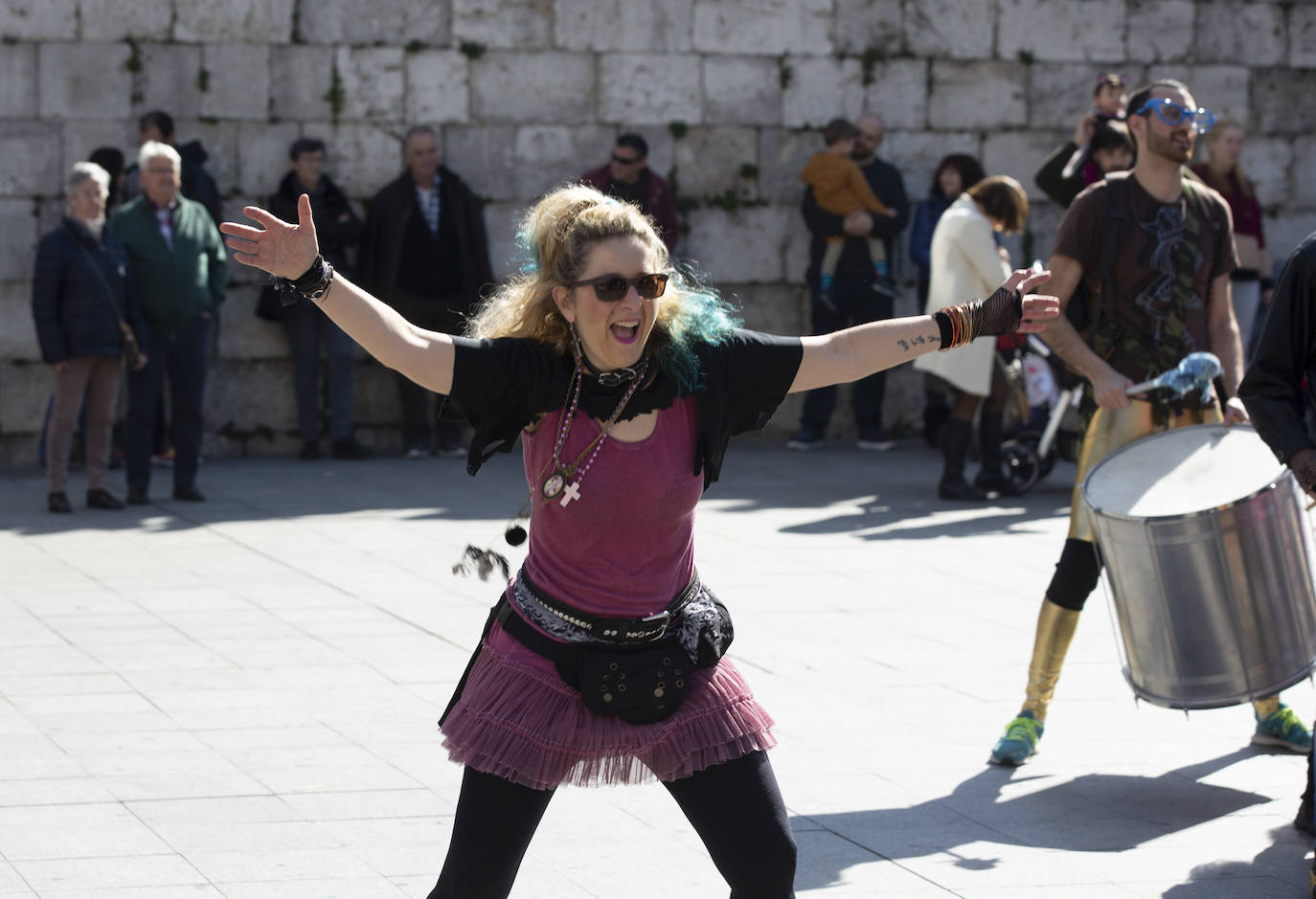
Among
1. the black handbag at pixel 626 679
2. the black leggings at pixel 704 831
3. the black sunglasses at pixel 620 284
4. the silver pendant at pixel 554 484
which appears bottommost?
the black leggings at pixel 704 831

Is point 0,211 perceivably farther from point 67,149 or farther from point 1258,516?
point 1258,516

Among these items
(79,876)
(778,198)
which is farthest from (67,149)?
(79,876)

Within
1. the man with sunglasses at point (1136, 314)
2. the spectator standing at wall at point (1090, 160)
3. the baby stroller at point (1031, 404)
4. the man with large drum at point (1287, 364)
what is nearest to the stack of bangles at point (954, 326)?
the man with large drum at point (1287, 364)

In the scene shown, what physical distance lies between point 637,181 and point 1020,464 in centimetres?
328

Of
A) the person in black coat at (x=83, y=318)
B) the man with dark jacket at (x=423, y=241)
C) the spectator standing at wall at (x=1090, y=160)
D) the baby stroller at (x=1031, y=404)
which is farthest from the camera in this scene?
the man with dark jacket at (x=423, y=241)

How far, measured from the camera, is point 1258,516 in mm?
4793

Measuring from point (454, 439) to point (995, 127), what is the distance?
4.55m

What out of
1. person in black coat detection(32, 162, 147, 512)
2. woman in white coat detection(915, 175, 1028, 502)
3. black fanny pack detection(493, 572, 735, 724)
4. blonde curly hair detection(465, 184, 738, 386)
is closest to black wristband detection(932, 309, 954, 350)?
blonde curly hair detection(465, 184, 738, 386)

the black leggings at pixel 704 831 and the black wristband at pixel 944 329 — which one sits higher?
the black wristband at pixel 944 329

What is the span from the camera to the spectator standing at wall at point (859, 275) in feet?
41.2

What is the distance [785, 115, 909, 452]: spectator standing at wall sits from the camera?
1257 cm

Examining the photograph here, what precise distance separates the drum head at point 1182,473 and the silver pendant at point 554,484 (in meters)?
1.95

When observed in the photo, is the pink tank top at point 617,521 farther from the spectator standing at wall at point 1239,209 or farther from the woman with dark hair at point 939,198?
the spectator standing at wall at point 1239,209

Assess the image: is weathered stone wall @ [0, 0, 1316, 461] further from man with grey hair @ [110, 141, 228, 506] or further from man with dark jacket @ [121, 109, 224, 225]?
man with grey hair @ [110, 141, 228, 506]
